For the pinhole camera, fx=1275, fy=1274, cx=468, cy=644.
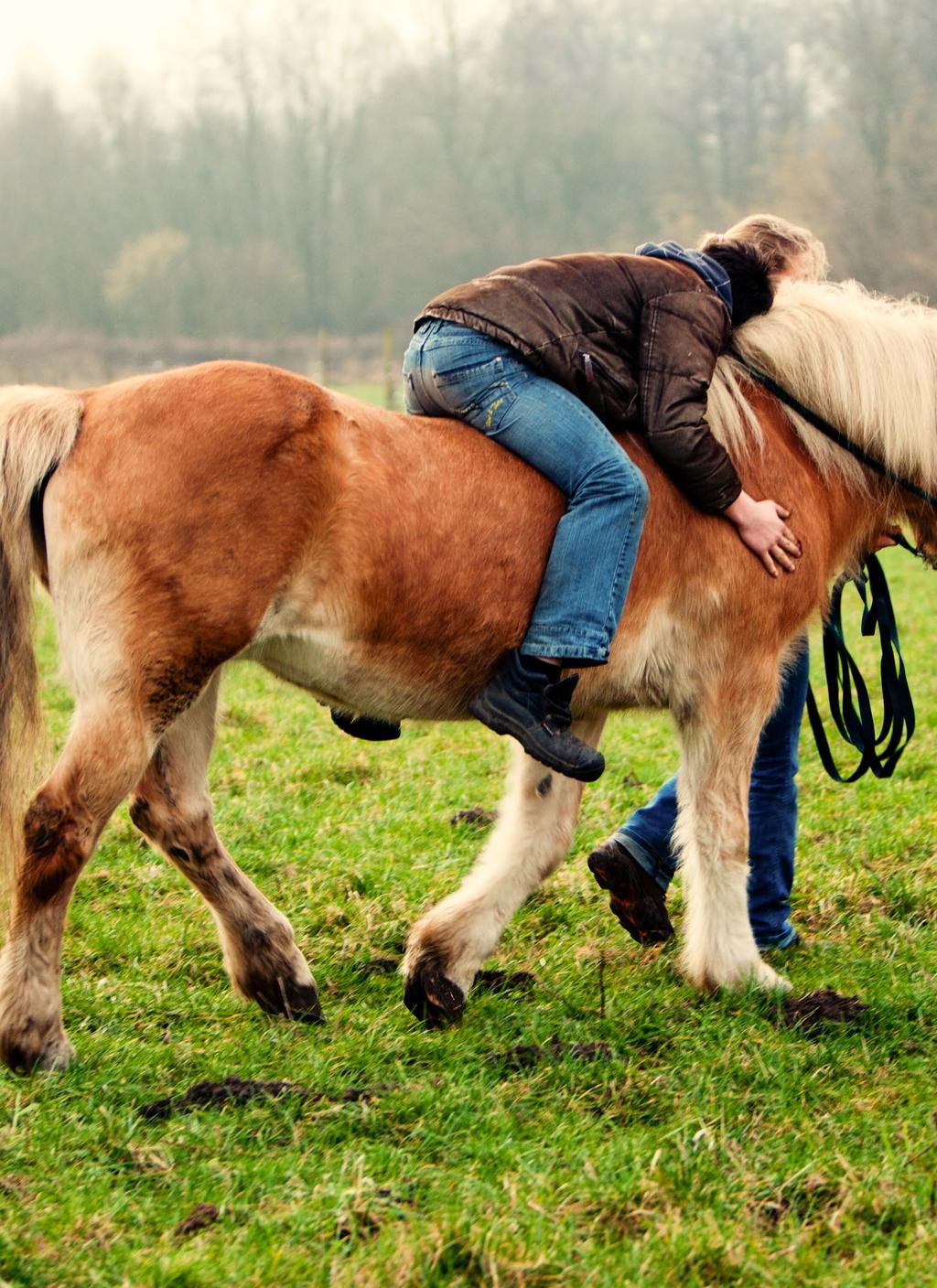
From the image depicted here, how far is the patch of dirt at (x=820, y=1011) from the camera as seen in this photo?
357 centimetres

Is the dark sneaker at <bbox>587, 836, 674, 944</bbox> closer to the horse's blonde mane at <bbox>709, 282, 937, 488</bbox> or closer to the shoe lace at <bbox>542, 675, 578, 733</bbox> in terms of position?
the shoe lace at <bbox>542, 675, 578, 733</bbox>

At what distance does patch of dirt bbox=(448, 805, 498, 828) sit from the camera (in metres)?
5.30

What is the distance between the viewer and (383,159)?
46.1 meters

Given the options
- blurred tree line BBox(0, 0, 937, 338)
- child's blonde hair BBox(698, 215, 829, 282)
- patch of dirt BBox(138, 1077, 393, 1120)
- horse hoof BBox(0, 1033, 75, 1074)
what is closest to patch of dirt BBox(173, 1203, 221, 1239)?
patch of dirt BBox(138, 1077, 393, 1120)

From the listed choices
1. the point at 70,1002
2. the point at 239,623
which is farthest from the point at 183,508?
the point at 70,1002

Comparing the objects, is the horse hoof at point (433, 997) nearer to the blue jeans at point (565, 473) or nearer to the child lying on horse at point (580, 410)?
the child lying on horse at point (580, 410)

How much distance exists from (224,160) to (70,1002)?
48.2 m

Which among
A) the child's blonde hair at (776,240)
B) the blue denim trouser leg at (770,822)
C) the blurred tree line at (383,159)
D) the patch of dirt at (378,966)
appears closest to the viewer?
the patch of dirt at (378,966)

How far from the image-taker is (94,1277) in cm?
229

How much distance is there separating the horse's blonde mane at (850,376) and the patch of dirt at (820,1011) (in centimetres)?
162

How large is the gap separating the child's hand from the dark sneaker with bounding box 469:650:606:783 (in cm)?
70

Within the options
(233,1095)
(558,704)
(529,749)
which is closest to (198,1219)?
(233,1095)

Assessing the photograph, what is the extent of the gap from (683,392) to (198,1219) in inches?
94.4

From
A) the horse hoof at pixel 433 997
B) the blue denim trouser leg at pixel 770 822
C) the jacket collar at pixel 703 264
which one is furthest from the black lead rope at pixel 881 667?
the horse hoof at pixel 433 997
